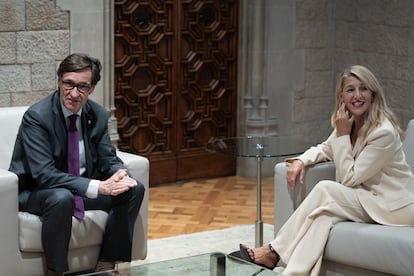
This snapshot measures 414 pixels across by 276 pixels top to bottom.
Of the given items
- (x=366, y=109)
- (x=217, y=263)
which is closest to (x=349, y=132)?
(x=366, y=109)

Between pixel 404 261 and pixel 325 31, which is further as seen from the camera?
pixel 325 31

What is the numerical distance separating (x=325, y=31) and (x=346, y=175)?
121 inches

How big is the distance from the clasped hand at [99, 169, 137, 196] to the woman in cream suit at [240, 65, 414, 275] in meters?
0.69

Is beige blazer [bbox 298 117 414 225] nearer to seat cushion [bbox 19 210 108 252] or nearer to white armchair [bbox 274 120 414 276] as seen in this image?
white armchair [bbox 274 120 414 276]

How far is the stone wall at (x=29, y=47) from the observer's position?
20.6 feet

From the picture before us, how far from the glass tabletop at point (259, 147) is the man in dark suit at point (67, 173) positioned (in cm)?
56

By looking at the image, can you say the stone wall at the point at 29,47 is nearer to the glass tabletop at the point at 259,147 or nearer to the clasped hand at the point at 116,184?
the glass tabletop at the point at 259,147

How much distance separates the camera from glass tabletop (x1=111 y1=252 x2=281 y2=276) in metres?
4.16

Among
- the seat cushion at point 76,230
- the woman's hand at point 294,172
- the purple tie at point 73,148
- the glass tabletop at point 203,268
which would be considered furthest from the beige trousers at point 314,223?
the purple tie at point 73,148

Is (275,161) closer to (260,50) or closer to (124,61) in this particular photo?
(260,50)

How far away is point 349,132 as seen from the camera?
4.91 meters

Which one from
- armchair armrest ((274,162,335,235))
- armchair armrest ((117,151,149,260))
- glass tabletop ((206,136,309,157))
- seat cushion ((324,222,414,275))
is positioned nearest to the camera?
seat cushion ((324,222,414,275))

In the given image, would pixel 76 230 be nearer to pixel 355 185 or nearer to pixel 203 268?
pixel 203 268

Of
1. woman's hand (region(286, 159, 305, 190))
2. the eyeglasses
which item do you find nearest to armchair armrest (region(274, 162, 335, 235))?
woman's hand (region(286, 159, 305, 190))
